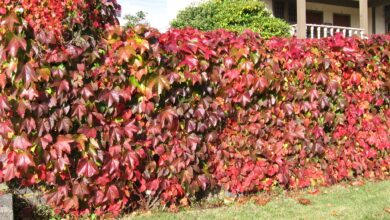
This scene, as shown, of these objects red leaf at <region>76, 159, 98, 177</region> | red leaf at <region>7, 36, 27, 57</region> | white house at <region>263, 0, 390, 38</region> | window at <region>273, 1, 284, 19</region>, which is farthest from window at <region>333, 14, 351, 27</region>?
red leaf at <region>7, 36, 27, 57</region>

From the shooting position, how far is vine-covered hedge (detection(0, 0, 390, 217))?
12.6 ft

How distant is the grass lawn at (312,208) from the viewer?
14.8 ft

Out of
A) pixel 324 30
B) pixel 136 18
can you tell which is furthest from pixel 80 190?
pixel 324 30

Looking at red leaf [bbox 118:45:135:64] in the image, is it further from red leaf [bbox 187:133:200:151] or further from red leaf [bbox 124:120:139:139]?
red leaf [bbox 187:133:200:151]

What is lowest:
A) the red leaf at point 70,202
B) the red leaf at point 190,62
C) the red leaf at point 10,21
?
the red leaf at point 70,202

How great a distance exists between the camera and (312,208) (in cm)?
477

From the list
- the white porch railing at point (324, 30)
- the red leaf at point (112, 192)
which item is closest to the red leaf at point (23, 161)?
the red leaf at point (112, 192)

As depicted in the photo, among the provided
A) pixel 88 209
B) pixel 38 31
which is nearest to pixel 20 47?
pixel 38 31

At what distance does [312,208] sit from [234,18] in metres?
8.53

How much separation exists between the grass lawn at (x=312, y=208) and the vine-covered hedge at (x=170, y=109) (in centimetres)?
20

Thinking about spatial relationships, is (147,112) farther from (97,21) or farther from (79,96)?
(97,21)

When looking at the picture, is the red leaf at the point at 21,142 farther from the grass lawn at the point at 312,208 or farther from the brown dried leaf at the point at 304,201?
the brown dried leaf at the point at 304,201

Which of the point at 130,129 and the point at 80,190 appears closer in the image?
the point at 80,190

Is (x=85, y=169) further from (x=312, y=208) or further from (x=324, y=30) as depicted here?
(x=324, y=30)
